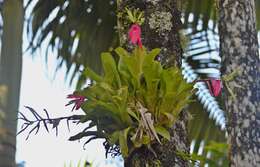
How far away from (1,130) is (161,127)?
0.83 meters

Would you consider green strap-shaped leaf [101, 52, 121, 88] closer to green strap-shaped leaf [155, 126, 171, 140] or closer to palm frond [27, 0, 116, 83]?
green strap-shaped leaf [155, 126, 171, 140]

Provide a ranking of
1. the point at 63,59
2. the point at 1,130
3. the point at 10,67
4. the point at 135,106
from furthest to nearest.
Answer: the point at 63,59
the point at 10,67
the point at 1,130
the point at 135,106

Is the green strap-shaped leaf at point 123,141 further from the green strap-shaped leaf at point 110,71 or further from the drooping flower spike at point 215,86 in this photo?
the drooping flower spike at point 215,86

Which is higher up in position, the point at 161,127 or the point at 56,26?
the point at 56,26

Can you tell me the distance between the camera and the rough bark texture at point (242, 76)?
5.91 ft

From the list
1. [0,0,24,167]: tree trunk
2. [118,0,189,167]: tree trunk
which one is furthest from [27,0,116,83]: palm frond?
[118,0,189,167]: tree trunk

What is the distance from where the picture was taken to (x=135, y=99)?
166 centimetres

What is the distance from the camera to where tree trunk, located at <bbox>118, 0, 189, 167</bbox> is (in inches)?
64.9

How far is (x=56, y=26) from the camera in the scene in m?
4.21

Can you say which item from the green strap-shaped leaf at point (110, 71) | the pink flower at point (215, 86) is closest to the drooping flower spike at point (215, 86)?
the pink flower at point (215, 86)

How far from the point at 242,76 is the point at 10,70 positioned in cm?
104

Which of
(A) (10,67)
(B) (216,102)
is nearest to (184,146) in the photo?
(A) (10,67)

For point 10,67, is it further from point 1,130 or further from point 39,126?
point 39,126

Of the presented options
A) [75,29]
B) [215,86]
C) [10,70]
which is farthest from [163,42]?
[75,29]
